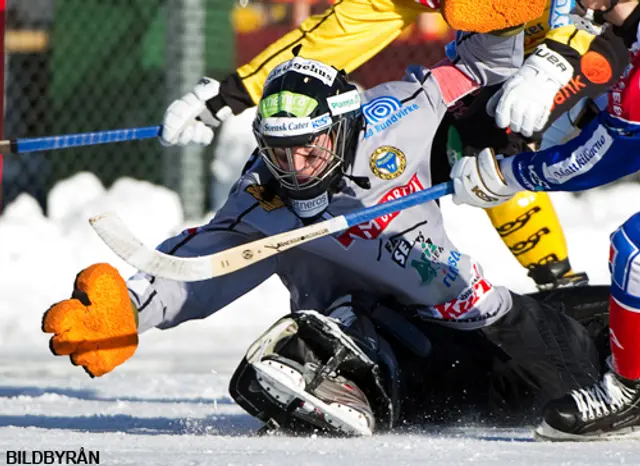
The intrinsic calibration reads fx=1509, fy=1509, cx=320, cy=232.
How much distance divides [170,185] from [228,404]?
3.58 metres

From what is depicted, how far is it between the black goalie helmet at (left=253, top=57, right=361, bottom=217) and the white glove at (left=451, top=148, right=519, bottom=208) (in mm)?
326

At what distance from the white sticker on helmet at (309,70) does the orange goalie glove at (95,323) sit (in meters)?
0.72

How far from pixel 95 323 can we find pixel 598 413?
1.29 metres

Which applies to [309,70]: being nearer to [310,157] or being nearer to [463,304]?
[310,157]

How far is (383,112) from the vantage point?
4.22 meters

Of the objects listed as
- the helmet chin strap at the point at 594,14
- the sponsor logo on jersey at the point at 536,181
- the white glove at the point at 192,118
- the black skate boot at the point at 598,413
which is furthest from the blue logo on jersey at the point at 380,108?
the black skate boot at the point at 598,413

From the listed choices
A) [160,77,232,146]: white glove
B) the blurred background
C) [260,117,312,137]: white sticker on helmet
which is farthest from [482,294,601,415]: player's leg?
the blurred background

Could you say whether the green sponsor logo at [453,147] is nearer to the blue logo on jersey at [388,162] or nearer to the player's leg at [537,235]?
the player's leg at [537,235]

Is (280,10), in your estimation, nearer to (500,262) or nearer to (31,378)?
(500,262)

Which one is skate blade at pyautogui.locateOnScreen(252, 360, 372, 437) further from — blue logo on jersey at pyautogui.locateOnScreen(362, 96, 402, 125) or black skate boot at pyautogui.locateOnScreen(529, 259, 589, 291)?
black skate boot at pyautogui.locateOnScreen(529, 259, 589, 291)

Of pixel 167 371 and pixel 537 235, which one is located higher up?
pixel 537 235

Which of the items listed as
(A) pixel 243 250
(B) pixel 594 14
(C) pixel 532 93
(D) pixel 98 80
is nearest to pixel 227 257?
(A) pixel 243 250

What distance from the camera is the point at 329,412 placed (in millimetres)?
3785

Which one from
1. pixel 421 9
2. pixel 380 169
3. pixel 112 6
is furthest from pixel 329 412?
pixel 112 6
